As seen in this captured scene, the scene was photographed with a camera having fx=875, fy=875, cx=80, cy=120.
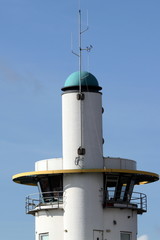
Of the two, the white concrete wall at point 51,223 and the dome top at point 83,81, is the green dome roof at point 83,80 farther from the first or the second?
the white concrete wall at point 51,223

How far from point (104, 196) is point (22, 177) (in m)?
6.86

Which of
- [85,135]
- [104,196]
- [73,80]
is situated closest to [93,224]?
[104,196]

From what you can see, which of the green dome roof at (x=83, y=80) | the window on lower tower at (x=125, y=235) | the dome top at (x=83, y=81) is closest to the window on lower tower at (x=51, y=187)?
the window on lower tower at (x=125, y=235)

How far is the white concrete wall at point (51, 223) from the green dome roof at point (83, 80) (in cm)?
988

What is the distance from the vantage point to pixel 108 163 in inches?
2653

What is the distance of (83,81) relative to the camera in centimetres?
6800

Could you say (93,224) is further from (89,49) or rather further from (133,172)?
(89,49)

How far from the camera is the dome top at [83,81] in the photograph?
6794 centimetres

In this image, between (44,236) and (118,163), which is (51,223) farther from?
(118,163)

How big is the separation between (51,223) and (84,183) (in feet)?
13.4

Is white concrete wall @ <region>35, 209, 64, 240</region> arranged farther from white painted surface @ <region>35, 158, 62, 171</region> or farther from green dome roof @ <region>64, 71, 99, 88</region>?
green dome roof @ <region>64, 71, 99, 88</region>

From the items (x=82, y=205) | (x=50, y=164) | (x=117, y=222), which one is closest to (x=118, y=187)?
(x=117, y=222)

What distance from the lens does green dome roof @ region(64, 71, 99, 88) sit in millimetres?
68000

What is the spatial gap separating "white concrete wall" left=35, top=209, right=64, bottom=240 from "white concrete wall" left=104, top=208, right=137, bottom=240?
11.3 feet
